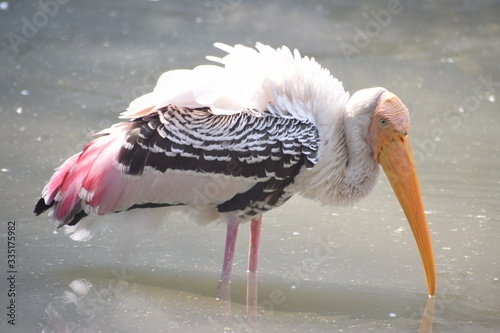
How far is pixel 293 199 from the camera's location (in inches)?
241

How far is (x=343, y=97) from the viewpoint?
15.1 feet

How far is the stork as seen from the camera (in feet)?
14.2

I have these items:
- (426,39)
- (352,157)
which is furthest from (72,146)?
(426,39)

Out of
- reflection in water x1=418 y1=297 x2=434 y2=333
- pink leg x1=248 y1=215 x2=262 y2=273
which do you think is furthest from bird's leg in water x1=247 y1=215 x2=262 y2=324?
reflection in water x1=418 y1=297 x2=434 y2=333

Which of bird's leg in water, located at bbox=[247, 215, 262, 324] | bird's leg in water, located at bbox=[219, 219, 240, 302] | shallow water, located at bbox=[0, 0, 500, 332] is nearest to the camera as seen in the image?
shallow water, located at bbox=[0, 0, 500, 332]

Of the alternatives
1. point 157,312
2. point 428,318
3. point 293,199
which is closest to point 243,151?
point 157,312

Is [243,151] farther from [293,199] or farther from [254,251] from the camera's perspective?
[293,199]

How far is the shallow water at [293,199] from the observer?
4289 millimetres

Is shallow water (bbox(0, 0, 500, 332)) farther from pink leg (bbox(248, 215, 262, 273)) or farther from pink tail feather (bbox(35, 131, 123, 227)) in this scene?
pink tail feather (bbox(35, 131, 123, 227))

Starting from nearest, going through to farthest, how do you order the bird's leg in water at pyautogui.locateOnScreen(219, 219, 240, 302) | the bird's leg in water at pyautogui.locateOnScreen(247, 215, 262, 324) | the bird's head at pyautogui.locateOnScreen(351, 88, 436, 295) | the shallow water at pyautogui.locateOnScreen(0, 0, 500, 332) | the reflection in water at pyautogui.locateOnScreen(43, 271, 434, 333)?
the reflection in water at pyautogui.locateOnScreen(43, 271, 434, 333) < the shallow water at pyautogui.locateOnScreen(0, 0, 500, 332) < the bird's head at pyautogui.locateOnScreen(351, 88, 436, 295) < the bird's leg in water at pyautogui.locateOnScreen(219, 219, 240, 302) < the bird's leg in water at pyautogui.locateOnScreen(247, 215, 262, 324)

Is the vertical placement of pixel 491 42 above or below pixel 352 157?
above

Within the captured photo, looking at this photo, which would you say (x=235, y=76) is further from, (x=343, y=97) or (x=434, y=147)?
(x=434, y=147)

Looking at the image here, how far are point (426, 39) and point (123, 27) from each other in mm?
4007

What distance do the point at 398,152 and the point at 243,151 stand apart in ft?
2.99
